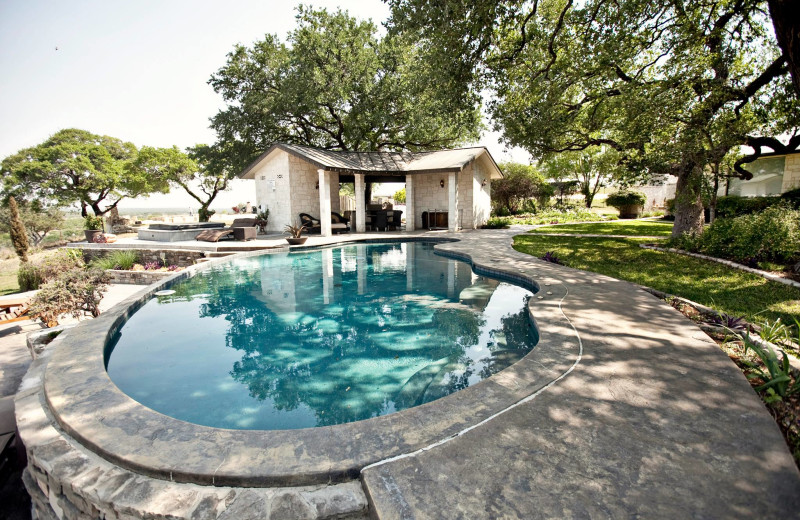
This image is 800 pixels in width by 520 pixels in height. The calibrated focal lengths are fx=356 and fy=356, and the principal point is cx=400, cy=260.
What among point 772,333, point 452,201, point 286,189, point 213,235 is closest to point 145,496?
point 772,333

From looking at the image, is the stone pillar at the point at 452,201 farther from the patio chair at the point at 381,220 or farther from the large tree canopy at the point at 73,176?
the large tree canopy at the point at 73,176

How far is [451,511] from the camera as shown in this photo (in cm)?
186

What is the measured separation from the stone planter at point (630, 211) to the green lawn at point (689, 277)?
50.2 ft

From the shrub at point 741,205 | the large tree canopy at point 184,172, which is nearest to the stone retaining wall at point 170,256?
the large tree canopy at point 184,172

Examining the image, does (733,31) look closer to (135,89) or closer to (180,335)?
(180,335)

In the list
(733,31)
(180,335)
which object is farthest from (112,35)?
(733,31)

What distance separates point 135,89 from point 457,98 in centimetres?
2739

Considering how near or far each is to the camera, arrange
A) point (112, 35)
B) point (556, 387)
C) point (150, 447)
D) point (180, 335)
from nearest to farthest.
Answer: point (150, 447) → point (556, 387) → point (180, 335) → point (112, 35)

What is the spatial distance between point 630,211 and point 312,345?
2688 centimetres

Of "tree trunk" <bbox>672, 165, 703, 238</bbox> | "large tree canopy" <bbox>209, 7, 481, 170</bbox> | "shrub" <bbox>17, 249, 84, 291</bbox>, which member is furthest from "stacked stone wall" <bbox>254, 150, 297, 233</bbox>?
"tree trunk" <bbox>672, 165, 703, 238</bbox>

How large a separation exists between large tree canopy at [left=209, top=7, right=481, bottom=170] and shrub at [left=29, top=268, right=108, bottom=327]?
14.6m

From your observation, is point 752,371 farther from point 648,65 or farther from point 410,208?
point 410,208

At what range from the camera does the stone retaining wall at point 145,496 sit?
1.95 m

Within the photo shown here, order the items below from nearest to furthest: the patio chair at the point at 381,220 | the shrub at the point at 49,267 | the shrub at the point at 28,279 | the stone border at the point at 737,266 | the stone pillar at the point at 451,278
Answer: the stone border at the point at 737,266
the stone pillar at the point at 451,278
the shrub at the point at 49,267
the shrub at the point at 28,279
the patio chair at the point at 381,220
